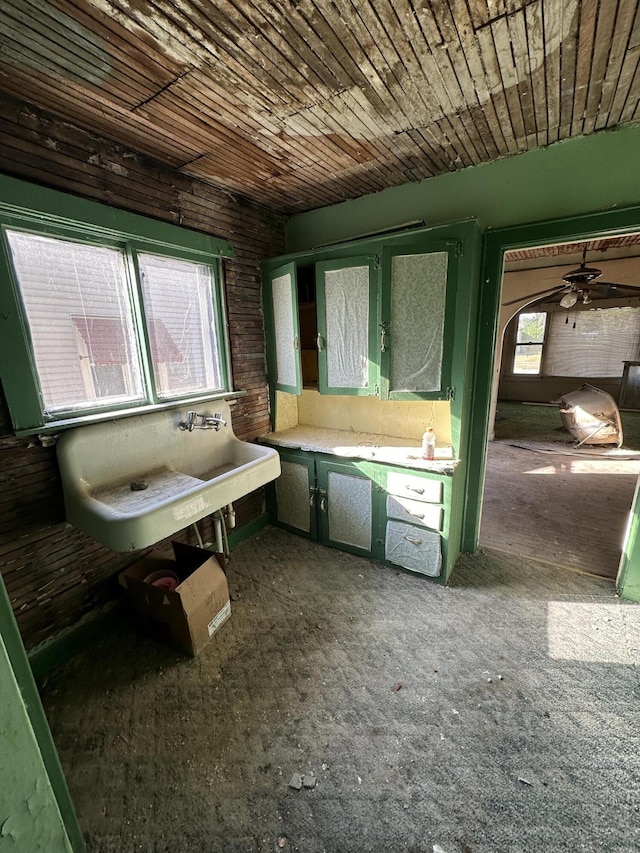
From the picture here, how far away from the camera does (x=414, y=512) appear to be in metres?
2.21

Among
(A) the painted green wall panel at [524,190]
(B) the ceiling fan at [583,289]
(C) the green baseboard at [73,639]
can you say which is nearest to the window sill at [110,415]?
(C) the green baseboard at [73,639]

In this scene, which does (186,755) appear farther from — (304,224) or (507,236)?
(304,224)

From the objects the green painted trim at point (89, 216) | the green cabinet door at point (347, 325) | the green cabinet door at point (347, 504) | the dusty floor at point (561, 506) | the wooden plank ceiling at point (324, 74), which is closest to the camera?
the wooden plank ceiling at point (324, 74)

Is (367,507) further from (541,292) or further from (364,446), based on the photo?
(541,292)

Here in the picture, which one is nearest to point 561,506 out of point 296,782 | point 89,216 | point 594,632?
point 594,632

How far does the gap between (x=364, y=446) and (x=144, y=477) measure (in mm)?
1386

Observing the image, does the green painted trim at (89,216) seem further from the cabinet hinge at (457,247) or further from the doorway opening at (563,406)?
the doorway opening at (563,406)

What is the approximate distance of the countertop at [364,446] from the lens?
2137 millimetres

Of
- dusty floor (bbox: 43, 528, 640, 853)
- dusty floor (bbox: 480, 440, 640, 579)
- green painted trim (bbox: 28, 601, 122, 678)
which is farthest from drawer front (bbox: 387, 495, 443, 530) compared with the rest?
green painted trim (bbox: 28, 601, 122, 678)

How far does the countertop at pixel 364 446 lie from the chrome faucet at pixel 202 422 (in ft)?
1.66

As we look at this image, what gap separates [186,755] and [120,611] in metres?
0.92

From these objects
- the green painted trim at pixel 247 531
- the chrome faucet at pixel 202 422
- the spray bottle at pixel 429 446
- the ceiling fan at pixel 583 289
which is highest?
the ceiling fan at pixel 583 289

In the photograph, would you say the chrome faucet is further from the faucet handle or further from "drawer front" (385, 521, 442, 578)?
"drawer front" (385, 521, 442, 578)

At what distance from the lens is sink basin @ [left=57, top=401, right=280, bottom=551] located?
58.7 inches
